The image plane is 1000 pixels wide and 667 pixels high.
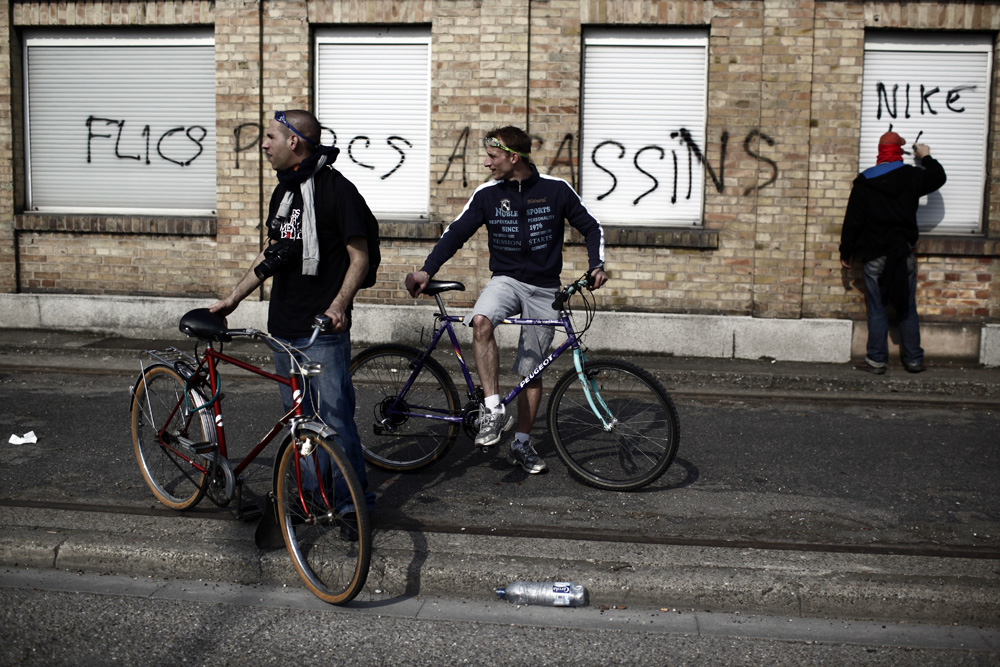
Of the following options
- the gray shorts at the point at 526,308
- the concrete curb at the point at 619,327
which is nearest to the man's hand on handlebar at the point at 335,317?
the gray shorts at the point at 526,308

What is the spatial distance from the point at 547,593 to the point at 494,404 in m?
1.55

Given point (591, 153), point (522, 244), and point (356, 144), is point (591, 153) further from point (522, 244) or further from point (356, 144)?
point (522, 244)

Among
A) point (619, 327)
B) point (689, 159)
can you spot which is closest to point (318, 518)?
point (619, 327)

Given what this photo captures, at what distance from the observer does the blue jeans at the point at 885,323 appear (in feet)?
30.6

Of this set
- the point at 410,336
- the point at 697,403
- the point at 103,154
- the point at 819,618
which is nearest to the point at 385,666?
the point at 819,618

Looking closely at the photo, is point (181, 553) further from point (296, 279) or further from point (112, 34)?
point (112, 34)

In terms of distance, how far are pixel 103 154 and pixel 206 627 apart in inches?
341

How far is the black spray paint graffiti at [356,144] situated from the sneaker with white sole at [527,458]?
18.3 ft

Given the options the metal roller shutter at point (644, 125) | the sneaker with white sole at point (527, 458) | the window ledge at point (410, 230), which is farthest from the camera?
the window ledge at point (410, 230)

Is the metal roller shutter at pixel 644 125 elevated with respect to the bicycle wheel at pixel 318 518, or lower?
elevated

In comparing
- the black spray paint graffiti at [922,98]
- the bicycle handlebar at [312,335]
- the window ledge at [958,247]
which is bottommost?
the bicycle handlebar at [312,335]

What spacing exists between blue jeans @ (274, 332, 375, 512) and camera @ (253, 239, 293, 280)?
0.35 metres

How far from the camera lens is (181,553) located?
4414 millimetres

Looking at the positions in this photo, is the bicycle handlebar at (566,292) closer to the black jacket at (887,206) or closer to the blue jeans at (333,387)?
the blue jeans at (333,387)
